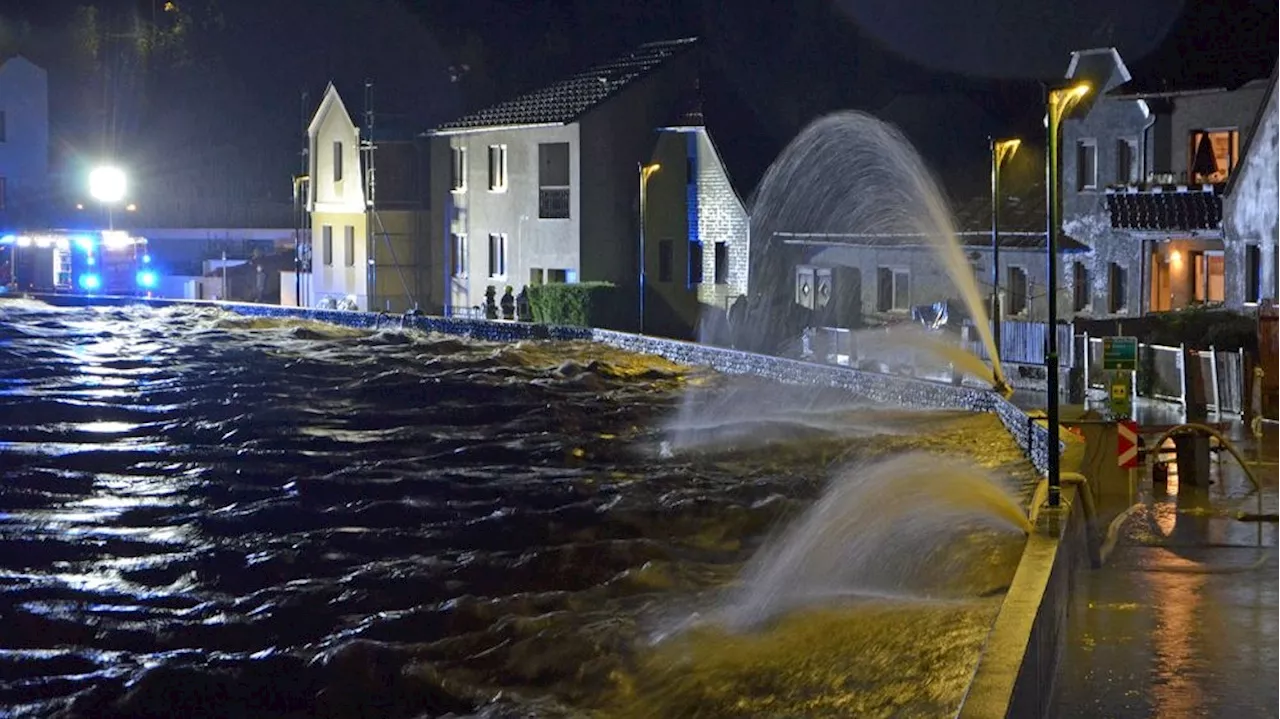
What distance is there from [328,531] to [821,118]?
4704 centimetres

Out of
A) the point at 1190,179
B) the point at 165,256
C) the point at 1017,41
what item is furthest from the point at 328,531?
the point at 165,256

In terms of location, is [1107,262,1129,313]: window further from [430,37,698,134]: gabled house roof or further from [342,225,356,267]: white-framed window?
[342,225,356,267]: white-framed window

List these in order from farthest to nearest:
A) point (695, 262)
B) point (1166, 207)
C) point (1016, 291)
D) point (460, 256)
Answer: point (460, 256) < point (695, 262) < point (1016, 291) < point (1166, 207)

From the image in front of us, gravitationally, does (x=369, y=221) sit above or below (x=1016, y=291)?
above

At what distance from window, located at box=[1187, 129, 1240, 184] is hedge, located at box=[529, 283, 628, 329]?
A: 2164 centimetres

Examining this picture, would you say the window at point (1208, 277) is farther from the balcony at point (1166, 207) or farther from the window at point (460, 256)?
the window at point (460, 256)

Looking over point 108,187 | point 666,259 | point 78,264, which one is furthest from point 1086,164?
point 108,187

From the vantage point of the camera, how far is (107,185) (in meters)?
100

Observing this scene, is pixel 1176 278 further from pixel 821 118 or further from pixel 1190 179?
pixel 821 118

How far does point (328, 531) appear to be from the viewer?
86.0 feet

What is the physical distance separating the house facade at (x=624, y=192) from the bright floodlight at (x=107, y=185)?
122 feet

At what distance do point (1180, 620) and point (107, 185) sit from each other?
90.8 meters

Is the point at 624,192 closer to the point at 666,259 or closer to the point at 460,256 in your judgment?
the point at 666,259

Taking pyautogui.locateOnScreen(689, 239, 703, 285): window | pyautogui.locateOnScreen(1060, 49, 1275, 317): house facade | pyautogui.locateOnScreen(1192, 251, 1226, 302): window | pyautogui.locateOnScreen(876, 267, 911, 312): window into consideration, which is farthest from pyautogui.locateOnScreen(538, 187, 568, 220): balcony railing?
pyautogui.locateOnScreen(1192, 251, 1226, 302): window
